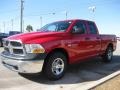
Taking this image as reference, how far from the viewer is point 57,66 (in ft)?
20.1

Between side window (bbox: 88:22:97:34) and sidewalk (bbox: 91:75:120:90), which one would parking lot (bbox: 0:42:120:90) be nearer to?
sidewalk (bbox: 91:75:120:90)

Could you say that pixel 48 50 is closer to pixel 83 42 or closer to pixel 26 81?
pixel 26 81

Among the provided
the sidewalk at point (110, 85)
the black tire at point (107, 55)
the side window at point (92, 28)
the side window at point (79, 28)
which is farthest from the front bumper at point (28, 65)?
the black tire at point (107, 55)

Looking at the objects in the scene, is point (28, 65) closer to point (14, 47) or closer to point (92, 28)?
point (14, 47)

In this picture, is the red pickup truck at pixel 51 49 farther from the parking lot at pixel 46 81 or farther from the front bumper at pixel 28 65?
the parking lot at pixel 46 81

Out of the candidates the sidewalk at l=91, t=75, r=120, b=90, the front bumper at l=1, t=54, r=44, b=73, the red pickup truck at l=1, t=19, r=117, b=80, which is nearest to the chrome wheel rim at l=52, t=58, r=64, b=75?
the red pickup truck at l=1, t=19, r=117, b=80

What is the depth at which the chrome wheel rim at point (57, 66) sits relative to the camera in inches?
237

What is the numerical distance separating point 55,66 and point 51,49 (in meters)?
0.59

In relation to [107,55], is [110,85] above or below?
below

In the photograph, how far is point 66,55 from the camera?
6.43 m

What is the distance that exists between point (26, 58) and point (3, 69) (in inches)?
92.8

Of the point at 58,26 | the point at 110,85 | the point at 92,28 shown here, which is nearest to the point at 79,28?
the point at 58,26

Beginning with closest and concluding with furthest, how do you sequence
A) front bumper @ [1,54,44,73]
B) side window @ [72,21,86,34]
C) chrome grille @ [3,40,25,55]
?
front bumper @ [1,54,44,73]
chrome grille @ [3,40,25,55]
side window @ [72,21,86,34]

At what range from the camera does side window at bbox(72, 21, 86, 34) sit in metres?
6.77
